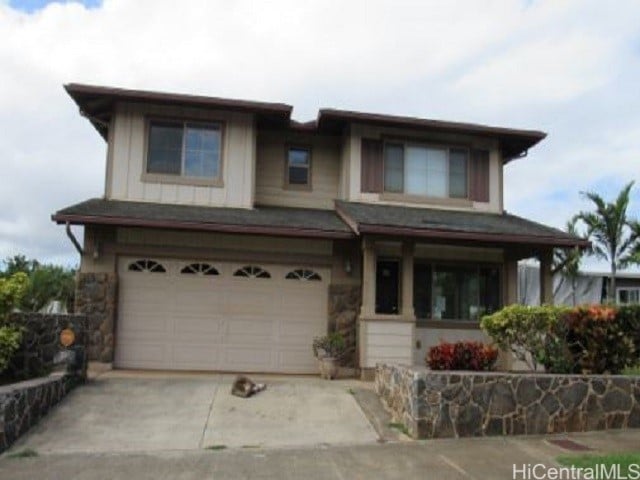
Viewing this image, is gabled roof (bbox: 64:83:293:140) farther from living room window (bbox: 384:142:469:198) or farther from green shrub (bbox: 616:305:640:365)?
green shrub (bbox: 616:305:640:365)

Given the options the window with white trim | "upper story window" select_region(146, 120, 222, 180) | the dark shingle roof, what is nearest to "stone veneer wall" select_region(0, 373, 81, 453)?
the dark shingle roof

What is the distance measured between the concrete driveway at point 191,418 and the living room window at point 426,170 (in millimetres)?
5655

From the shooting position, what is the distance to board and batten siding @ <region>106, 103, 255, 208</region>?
14.8 meters

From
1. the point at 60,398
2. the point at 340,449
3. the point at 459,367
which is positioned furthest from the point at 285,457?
the point at 60,398

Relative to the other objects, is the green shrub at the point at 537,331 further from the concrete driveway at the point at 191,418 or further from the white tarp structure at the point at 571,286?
the white tarp structure at the point at 571,286

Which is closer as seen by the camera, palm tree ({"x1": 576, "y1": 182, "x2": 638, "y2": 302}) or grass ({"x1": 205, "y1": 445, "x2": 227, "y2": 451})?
grass ({"x1": 205, "y1": 445, "x2": 227, "y2": 451})

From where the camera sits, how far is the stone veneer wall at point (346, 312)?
14.3 metres

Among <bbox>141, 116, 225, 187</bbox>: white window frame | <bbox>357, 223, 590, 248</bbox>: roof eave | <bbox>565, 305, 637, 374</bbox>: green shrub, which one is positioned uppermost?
<bbox>141, 116, 225, 187</bbox>: white window frame

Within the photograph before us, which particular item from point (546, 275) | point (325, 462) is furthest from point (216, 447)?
point (546, 275)

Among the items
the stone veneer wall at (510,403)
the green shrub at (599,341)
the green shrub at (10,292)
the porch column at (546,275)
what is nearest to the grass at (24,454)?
the green shrub at (10,292)

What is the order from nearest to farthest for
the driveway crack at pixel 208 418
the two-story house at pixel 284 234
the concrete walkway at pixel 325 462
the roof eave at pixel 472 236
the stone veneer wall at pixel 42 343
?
the concrete walkway at pixel 325 462
the driveway crack at pixel 208 418
the stone veneer wall at pixel 42 343
the roof eave at pixel 472 236
the two-story house at pixel 284 234

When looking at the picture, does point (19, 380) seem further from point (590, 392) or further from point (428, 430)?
point (590, 392)

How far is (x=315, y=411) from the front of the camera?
10680mm

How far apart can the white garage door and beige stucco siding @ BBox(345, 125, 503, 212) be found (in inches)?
95.9
